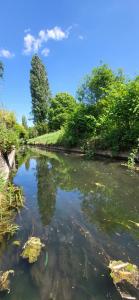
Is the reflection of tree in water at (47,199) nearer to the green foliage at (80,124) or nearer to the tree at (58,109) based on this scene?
the green foliage at (80,124)

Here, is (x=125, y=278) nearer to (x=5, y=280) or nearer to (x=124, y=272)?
(x=124, y=272)

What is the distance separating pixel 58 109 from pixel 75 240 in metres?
33.8

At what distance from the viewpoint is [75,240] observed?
321 cm

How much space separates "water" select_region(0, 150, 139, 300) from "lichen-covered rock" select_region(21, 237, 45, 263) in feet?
0.25

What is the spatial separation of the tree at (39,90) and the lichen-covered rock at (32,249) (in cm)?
3789

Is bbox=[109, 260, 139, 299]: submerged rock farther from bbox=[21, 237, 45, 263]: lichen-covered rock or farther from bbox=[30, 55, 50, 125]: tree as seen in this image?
bbox=[30, 55, 50, 125]: tree

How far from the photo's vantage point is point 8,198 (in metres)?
4.85

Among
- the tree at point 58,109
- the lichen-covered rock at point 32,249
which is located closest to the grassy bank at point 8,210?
the lichen-covered rock at point 32,249

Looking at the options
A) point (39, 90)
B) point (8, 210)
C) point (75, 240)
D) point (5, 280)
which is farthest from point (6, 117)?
point (39, 90)

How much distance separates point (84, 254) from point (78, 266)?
270 mm

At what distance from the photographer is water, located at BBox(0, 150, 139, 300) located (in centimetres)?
222

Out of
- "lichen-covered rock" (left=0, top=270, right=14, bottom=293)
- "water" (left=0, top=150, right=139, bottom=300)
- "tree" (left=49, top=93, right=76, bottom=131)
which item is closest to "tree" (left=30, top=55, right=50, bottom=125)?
"tree" (left=49, top=93, right=76, bottom=131)

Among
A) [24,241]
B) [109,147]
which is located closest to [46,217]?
[24,241]

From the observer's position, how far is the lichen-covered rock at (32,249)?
2.76 m
